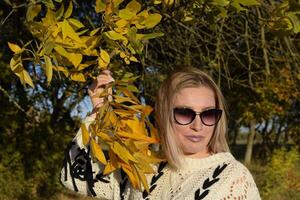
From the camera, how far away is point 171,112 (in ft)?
6.43

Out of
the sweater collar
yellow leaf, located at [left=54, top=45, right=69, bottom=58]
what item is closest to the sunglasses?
the sweater collar

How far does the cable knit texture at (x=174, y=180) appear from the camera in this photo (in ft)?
5.87

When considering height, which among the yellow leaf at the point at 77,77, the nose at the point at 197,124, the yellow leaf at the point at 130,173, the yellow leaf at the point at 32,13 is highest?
the yellow leaf at the point at 32,13

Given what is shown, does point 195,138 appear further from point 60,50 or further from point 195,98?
point 60,50

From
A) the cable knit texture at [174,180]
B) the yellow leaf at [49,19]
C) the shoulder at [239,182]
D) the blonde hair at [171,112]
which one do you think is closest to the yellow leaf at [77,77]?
the yellow leaf at [49,19]

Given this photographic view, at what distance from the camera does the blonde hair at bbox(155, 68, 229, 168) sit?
192cm

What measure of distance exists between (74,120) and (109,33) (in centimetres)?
822

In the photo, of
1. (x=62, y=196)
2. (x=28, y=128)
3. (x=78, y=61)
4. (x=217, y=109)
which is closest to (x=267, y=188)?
(x=62, y=196)

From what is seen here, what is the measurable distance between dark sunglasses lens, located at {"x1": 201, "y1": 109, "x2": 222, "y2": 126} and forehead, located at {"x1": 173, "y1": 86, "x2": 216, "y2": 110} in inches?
1.0

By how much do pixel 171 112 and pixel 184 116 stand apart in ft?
0.20

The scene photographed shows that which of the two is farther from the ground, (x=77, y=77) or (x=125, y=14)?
(x=125, y=14)

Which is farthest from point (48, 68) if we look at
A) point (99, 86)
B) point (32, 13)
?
point (99, 86)

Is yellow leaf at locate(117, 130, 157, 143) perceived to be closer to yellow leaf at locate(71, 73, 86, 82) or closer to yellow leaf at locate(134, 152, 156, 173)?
yellow leaf at locate(134, 152, 156, 173)

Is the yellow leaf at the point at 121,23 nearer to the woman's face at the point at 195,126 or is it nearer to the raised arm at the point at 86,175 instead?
the woman's face at the point at 195,126
